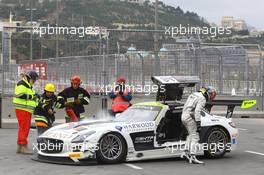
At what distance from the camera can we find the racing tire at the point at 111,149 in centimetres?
1098

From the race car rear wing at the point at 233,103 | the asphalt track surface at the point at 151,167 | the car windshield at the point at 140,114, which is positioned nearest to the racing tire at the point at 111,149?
the asphalt track surface at the point at 151,167

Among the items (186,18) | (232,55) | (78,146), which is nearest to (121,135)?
(78,146)

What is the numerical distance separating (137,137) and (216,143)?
74.6 inches

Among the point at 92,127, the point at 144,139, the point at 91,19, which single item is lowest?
the point at 144,139

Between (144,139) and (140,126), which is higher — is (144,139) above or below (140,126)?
below

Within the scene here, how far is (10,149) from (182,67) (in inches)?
454

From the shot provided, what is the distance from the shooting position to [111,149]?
1109cm

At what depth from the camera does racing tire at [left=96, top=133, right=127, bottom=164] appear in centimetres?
1098
